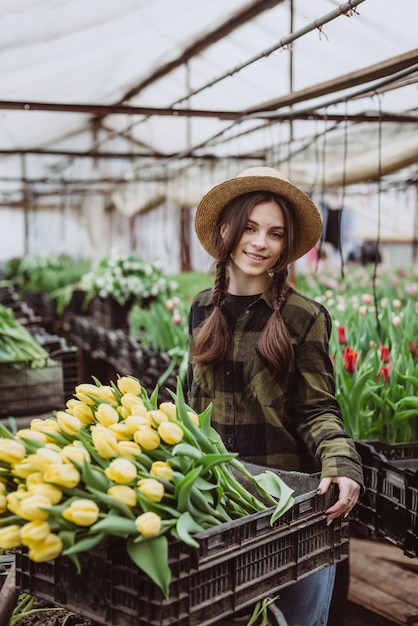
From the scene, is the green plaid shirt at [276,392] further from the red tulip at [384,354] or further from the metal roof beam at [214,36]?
the metal roof beam at [214,36]

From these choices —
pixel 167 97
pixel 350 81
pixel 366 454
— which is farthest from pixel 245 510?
pixel 167 97

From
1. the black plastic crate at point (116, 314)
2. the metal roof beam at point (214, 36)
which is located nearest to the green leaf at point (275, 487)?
the black plastic crate at point (116, 314)

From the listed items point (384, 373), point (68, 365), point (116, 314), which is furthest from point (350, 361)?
point (116, 314)

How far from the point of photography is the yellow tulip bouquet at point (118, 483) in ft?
3.51

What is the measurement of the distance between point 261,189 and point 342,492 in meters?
0.81

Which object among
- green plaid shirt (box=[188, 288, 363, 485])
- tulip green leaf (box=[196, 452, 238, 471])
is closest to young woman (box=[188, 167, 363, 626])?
green plaid shirt (box=[188, 288, 363, 485])

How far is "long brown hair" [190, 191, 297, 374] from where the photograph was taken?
179 cm

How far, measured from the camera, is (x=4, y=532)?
111cm

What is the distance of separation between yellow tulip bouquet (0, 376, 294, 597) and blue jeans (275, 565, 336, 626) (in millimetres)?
305

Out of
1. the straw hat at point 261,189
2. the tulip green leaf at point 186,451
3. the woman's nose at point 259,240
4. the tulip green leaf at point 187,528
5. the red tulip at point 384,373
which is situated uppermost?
the straw hat at point 261,189

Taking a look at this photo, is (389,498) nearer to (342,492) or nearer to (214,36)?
(342,492)

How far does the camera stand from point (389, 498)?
2088 mm

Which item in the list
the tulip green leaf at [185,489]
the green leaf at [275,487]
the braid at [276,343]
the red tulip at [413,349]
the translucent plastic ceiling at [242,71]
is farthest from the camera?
the translucent plastic ceiling at [242,71]

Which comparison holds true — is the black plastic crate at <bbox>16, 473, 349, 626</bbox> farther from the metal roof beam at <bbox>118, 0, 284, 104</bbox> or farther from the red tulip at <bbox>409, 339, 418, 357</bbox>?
the metal roof beam at <bbox>118, 0, 284, 104</bbox>
